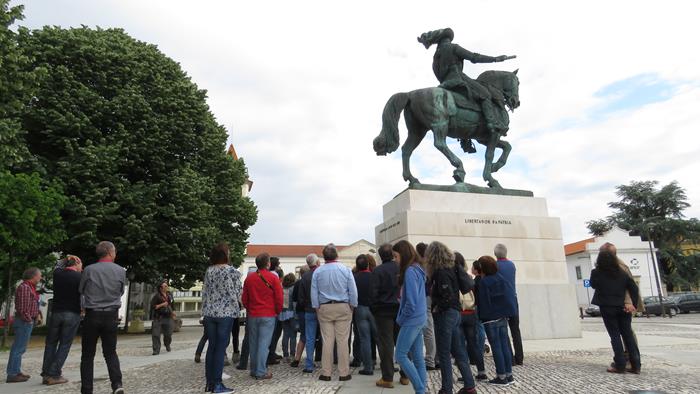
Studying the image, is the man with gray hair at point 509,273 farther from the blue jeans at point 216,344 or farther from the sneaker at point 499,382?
the blue jeans at point 216,344

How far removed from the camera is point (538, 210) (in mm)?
10727

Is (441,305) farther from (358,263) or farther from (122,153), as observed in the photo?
(122,153)

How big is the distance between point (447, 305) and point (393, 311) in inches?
38.0

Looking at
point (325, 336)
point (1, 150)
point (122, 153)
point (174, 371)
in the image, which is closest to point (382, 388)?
point (325, 336)

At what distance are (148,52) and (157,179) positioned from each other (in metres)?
5.71

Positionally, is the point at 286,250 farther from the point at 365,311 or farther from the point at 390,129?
the point at 365,311

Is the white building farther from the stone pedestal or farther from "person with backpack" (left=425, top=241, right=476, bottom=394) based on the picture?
"person with backpack" (left=425, top=241, right=476, bottom=394)

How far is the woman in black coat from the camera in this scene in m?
5.77

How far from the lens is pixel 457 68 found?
35.4 ft

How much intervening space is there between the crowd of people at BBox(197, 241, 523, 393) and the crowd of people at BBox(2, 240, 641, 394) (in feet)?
0.04

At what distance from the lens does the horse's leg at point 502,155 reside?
11047mm

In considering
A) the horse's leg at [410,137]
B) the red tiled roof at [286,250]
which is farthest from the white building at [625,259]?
the horse's leg at [410,137]

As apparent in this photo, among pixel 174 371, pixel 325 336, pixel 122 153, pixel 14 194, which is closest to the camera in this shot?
pixel 325 336

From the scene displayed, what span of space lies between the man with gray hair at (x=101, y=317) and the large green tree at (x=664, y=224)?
42049 millimetres
